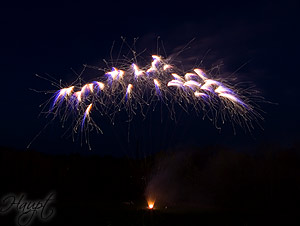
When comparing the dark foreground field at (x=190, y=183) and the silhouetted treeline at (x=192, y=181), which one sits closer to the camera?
the dark foreground field at (x=190, y=183)

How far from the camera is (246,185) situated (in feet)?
84.2

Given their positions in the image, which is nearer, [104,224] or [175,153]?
[104,224]

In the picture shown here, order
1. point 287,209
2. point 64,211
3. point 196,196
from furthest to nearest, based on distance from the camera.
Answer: point 196,196 → point 287,209 → point 64,211

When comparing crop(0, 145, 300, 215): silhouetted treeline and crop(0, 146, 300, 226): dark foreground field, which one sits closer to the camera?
crop(0, 146, 300, 226): dark foreground field

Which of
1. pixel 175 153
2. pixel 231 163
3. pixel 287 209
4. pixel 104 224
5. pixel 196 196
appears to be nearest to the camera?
pixel 104 224

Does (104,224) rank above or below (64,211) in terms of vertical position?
below

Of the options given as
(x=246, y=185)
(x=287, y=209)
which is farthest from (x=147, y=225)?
(x=246, y=185)

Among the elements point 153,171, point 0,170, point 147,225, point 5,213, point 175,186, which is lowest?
point 147,225

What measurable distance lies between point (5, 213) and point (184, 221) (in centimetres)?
714

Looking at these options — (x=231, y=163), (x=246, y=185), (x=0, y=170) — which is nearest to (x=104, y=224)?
(x=246, y=185)

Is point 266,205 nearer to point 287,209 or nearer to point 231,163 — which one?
point 287,209

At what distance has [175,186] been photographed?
86.1 feet

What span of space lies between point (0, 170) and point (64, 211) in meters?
19.5

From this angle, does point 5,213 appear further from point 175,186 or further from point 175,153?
point 175,153
